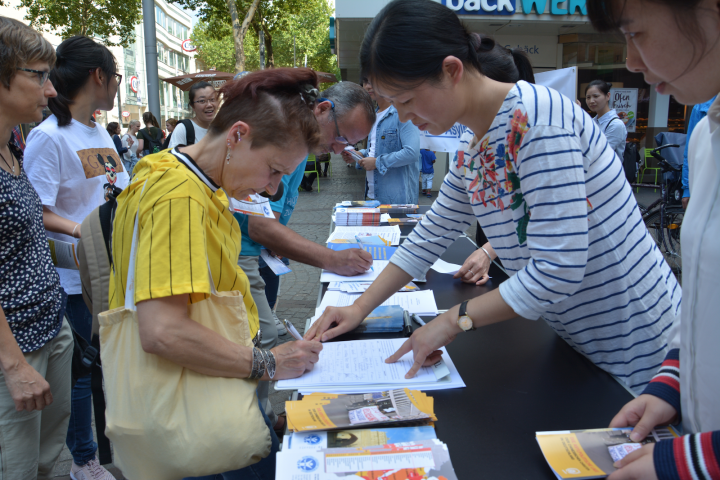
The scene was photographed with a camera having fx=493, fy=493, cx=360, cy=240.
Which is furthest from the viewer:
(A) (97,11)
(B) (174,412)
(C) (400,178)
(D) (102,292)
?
(A) (97,11)

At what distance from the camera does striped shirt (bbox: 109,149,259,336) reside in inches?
41.4

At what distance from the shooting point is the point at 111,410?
1157mm

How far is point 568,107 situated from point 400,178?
3418 mm

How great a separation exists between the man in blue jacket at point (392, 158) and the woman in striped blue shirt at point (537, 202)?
2.82 m

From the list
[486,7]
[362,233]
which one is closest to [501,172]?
[362,233]

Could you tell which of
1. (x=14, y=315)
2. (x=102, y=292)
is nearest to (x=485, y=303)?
(x=102, y=292)

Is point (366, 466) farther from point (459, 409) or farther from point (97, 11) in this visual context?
point (97, 11)

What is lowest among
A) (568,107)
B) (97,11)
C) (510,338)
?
(510,338)

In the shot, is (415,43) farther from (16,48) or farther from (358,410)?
(16,48)

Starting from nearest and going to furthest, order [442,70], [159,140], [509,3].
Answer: [442,70]
[509,3]
[159,140]

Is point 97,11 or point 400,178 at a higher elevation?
point 97,11

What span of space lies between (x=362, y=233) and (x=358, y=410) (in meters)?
2.03

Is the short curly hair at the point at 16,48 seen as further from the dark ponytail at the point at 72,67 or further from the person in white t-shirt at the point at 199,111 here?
the person in white t-shirt at the point at 199,111

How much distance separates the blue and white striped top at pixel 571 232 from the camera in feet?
3.65
